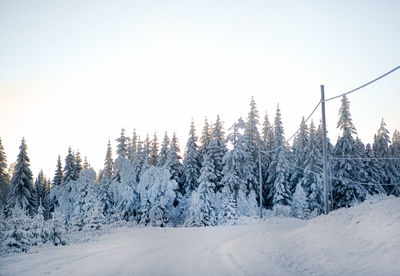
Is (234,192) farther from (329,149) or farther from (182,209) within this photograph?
(329,149)

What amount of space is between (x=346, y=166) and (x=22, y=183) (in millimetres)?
44300

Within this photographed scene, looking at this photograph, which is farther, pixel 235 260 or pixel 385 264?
pixel 235 260

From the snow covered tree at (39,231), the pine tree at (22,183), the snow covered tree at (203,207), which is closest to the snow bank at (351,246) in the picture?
the snow covered tree at (39,231)

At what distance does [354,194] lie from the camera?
38219 mm

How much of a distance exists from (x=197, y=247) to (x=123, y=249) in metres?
3.01

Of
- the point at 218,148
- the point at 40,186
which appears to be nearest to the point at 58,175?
the point at 40,186

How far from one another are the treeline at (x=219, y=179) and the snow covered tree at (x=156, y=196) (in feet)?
0.36

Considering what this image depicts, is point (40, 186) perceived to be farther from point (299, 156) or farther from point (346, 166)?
point (346, 166)

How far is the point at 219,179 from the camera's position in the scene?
132 feet

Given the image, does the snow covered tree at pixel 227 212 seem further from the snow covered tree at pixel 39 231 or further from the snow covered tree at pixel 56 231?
the snow covered tree at pixel 39 231

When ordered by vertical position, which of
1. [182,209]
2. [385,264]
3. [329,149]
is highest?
[329,149]

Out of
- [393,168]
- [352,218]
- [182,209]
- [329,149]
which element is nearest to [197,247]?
[352,218]

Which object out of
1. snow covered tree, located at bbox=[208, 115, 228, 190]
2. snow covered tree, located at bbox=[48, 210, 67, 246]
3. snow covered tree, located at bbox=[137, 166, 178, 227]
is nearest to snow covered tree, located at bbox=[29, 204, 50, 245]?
snow covered tree, located at bbox=[48, 210, 67, 246]

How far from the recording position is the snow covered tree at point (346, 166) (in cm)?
3844
